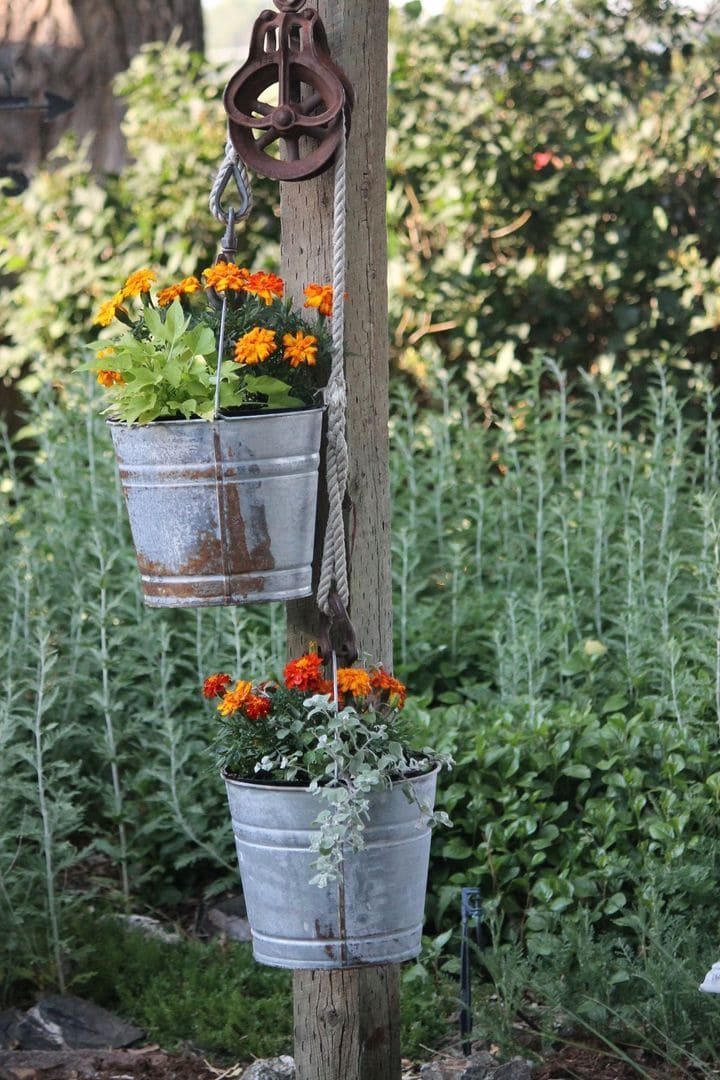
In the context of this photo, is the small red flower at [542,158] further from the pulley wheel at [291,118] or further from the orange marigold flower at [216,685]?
the orange marigold flower at [216,685]

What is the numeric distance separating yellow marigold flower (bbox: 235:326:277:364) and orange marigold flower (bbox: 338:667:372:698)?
0.59m

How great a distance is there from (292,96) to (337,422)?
619 mm

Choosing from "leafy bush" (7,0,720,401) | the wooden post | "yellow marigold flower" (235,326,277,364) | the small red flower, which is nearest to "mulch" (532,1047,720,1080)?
the wooden post

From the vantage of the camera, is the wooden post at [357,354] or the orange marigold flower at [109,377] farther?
the wooden post at [357,354]

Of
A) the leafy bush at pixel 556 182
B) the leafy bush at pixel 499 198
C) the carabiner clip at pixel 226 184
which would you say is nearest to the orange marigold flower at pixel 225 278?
the carabiner clip at pixel 226 184

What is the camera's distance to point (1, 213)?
22.2 ft

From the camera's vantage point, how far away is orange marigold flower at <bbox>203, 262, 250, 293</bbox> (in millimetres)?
2416

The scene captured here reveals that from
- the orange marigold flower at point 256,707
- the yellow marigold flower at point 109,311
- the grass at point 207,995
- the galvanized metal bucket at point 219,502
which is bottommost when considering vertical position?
the grass at point 207,995

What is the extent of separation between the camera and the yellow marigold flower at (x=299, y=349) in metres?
2.47

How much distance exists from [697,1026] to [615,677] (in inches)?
53.5

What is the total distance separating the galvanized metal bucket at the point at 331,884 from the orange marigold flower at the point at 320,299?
34.2 inches

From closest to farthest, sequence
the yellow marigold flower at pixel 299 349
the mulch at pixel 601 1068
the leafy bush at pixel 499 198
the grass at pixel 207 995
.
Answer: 1. the yellow marigold flower at pixel 299 349
2. the mulch at pixel 601 1068
3. the grass at pixel 207 995
4. the leafy bush at pixel 499 198

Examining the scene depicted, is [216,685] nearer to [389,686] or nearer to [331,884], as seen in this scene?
[389,686]

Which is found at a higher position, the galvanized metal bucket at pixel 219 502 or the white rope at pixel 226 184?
the white rope at pixel 226 184
